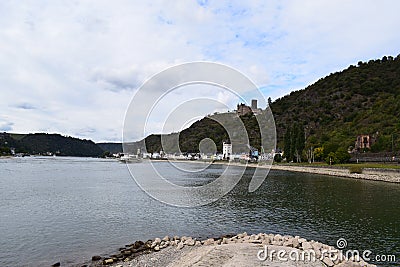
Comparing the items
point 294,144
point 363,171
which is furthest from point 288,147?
point 363,171

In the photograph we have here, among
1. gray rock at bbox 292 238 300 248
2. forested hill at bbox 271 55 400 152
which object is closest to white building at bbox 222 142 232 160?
forested hill at bbox 271 55 400 152

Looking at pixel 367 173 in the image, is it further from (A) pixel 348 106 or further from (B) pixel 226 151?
(A) pixel 348 106

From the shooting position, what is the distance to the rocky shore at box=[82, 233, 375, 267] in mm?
10328

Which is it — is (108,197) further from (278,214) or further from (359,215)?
(359,215)

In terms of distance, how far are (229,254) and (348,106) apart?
431 feet

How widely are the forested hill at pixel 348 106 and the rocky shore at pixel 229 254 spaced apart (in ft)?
219

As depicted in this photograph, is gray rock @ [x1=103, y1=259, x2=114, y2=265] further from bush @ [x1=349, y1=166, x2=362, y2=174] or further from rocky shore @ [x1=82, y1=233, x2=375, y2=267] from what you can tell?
bush @ [x1=349, y1=166, x2=362, y2=174]

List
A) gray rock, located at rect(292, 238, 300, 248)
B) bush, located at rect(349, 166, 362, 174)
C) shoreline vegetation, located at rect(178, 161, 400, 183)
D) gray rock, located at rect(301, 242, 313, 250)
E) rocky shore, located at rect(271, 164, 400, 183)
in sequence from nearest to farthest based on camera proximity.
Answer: gray rock, located at rect(301, 242, 313, 250) < gray rock, located at rect(292, 238, 300, 248) < rocky shore, located at rect(271, 164, 400, 183) < shoreline vegetation, located at rect(178, 161, 400, 183) < bush, located at rect(349, 166, 362, 174)

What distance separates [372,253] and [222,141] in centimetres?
10943

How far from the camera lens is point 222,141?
404ft

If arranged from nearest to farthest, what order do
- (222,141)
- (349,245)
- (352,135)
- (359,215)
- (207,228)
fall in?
(349,245) < (207,228) < (359,215) < (352,135) < (222,141)

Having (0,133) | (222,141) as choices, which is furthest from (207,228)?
(0,133)

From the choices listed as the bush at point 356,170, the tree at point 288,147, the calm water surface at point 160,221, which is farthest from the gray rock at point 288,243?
the tree at point 288,147

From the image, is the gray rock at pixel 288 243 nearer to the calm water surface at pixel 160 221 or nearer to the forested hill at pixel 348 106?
the calm water surface at pixel 160 221
